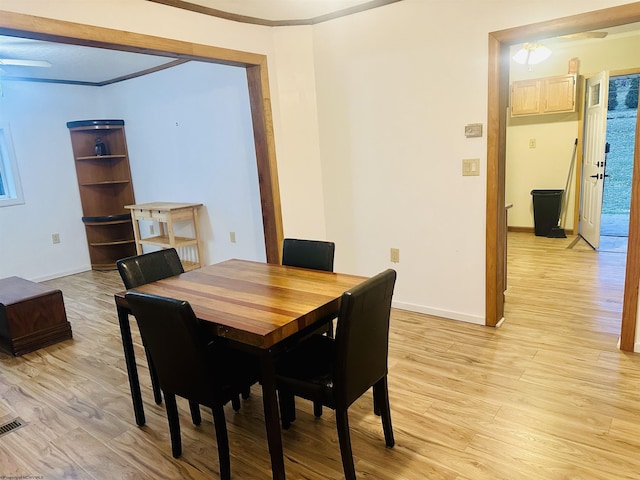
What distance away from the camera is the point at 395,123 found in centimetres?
336

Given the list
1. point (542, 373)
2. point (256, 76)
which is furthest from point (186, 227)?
point (542, 373)

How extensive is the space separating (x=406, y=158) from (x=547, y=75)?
387 centimetres

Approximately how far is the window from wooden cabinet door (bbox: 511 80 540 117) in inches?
253

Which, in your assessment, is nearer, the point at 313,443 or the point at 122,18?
the point at 313,443

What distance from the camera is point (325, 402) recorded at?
1.70 metres

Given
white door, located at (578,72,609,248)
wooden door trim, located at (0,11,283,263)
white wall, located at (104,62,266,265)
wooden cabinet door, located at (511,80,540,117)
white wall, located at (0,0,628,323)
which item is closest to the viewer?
wooden door trim, located at (0,11,283,263)

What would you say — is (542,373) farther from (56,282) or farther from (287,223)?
(56,282)

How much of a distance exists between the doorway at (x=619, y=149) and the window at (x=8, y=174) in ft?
25.5

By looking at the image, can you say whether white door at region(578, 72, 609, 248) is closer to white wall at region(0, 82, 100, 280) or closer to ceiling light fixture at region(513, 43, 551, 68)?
ceiling light fixture at region(513, 43, 551, 68)

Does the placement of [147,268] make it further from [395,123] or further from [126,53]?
[126,53]

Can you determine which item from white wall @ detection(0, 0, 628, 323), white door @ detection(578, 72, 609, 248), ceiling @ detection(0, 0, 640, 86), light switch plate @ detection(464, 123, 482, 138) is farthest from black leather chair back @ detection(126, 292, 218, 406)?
white door @ detection(578, 72, 609, 248)

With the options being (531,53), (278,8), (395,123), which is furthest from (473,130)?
(531,53)

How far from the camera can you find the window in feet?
16.4

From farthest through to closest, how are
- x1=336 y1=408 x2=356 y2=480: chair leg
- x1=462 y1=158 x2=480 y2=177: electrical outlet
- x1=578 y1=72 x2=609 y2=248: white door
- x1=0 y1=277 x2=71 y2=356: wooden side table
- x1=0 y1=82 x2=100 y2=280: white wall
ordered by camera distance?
x1=0 y1=82 x2=100 y2=280: white wall, x1=578 y1=72 x2=609 y2=248: white door, x1=0 y1=277 x2=71 y2=356: wooden side table, x1=462 y1=158 x2=480 y2=177: electrical outlet, x1=336 y1=408 x2=356 y2=480: chair leg
